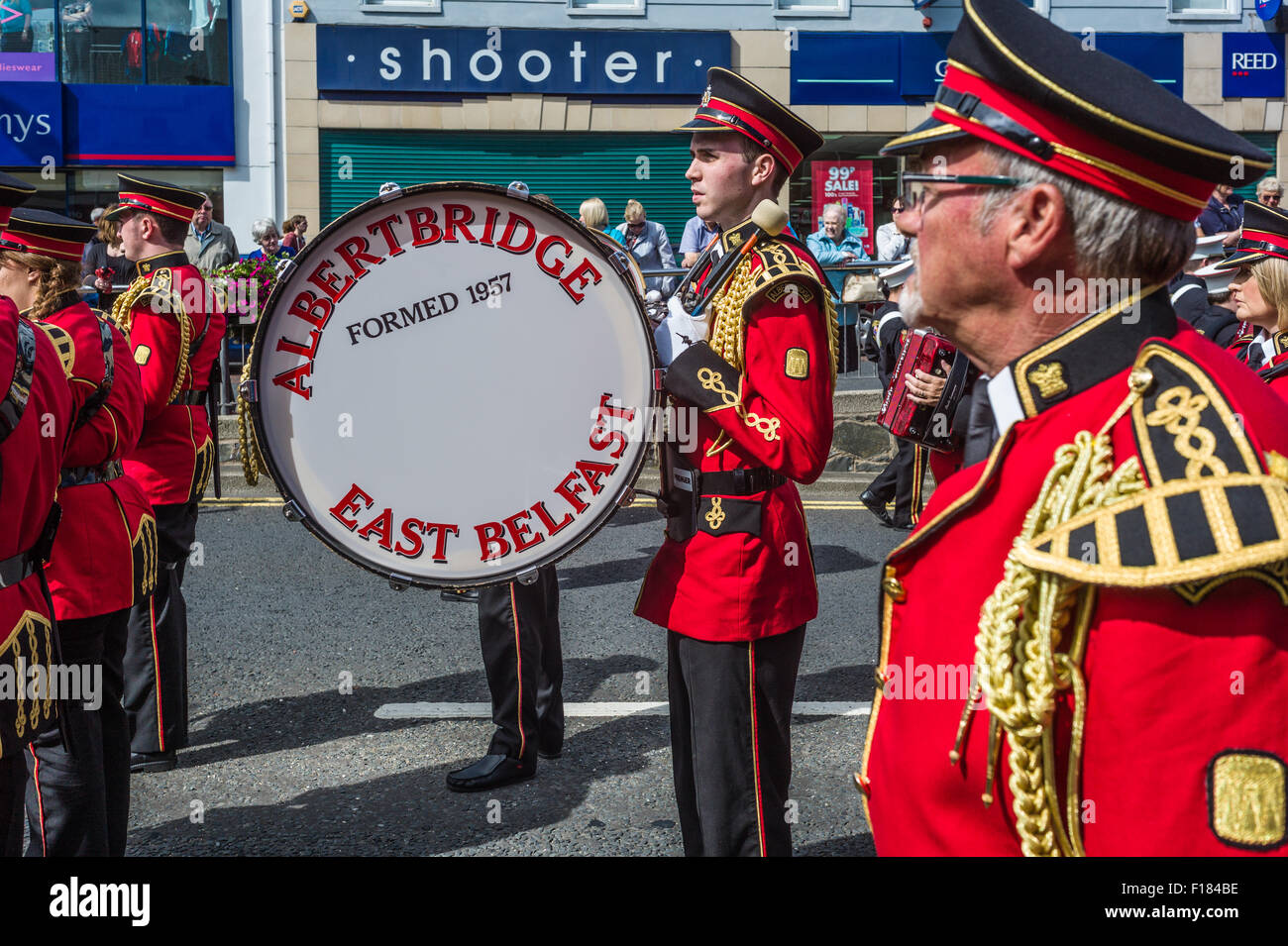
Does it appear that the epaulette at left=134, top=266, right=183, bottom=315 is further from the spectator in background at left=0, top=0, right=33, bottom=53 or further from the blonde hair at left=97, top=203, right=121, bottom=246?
the spectator in background at left=0, top=0, right=33, bottom=53

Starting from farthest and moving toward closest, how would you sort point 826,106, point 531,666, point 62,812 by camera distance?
1. point 826,106
2. point 531,666
3. point 62,812

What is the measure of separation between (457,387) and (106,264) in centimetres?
918

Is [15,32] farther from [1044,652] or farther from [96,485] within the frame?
[1044,652]

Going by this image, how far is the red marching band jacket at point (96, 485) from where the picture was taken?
339 centimetres

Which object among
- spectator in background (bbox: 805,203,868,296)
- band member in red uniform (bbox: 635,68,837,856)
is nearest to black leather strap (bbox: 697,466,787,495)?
band member in red uniform (bbox: 635,68,837,856)

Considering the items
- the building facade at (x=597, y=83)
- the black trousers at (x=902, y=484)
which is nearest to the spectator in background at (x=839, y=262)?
the black trousers at (x=902, y=484)

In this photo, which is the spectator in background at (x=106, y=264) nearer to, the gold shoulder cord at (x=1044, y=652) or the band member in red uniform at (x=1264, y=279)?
the band member in red uniform at (x=1264, y=279)

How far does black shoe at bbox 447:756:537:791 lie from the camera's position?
4285mm

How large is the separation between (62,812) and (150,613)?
1596 mm

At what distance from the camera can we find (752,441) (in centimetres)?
292

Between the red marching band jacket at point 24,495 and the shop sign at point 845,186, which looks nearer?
the red marching band jacket at point 24,495
